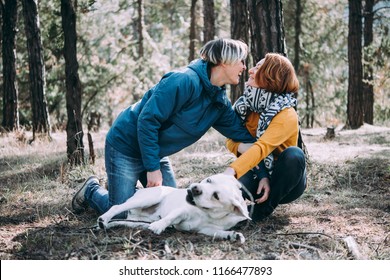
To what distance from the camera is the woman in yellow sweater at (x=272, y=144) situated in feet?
14.5

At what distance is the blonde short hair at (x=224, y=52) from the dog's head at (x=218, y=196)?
3.36 feet

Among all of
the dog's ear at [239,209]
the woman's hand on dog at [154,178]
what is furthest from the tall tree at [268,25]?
the dog's ear at [239,209]

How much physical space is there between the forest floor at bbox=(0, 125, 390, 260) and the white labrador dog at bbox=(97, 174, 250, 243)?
3.9 inches

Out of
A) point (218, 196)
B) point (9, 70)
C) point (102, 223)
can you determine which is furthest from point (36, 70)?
point (218, 196)

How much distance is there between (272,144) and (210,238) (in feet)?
3.32

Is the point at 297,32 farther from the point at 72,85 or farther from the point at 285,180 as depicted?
the point at 285,180

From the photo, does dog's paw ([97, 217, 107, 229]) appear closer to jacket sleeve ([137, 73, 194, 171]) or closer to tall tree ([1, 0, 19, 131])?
jacket sleeve ([137, 73, 194, 171])

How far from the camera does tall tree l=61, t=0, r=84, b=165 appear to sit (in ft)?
23.9

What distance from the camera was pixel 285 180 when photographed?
14.9 ft

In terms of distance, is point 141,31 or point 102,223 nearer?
point 102,223

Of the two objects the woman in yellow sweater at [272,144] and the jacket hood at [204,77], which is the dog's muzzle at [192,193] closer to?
the woman in yellow sweater at [272,144]

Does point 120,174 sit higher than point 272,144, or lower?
lower
